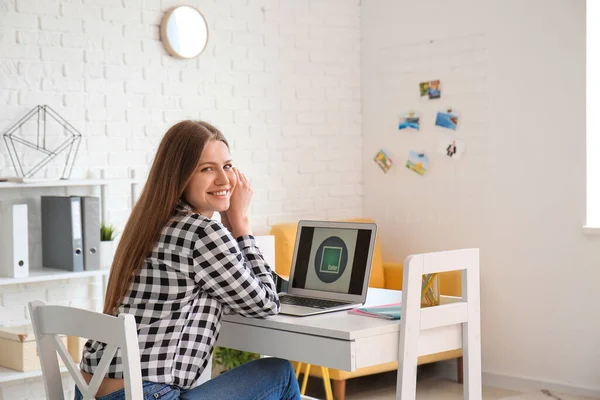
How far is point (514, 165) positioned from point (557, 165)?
0.79ft

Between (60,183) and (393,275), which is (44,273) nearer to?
(60,183)

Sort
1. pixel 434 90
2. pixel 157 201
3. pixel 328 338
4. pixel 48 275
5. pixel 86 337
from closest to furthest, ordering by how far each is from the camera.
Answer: pixel 86 337
pixel 328 338
pixel 157 201
pixel 48 275
pixel 434 90

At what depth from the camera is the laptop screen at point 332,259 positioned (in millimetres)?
2500

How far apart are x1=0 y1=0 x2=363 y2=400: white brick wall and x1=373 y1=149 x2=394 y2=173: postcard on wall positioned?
0.15m

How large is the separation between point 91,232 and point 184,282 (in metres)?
1.55

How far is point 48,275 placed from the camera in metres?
3.47

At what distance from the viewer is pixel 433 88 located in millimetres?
4664

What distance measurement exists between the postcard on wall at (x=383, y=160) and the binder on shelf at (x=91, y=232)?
191 centimetres

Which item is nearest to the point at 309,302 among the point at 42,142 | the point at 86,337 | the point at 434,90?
the point at 86,337

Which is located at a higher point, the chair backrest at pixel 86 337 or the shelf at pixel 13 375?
the chair backrest at pixel 86 337

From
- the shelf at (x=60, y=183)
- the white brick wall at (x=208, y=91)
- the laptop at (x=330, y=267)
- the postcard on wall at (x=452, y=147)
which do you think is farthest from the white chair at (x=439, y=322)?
the postcard on wall at (x=452, y=147)

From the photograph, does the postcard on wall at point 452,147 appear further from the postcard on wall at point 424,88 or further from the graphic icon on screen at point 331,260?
the graphic icon on screen at point 331,260

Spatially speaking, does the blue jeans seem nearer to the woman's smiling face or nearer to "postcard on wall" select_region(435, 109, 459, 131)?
the woman's smiling face

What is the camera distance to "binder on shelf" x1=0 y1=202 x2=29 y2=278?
3418 mm
